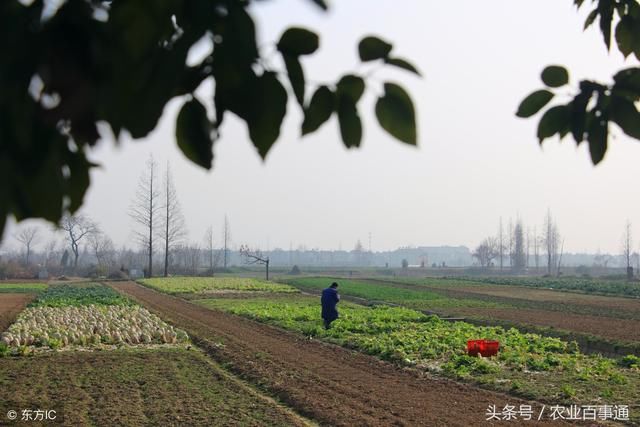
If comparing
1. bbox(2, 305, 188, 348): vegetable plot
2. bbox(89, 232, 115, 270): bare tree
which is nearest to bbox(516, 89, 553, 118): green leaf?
bbox(2, 305, 188, 348): vegetable plot

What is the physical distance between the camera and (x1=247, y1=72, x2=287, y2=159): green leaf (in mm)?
1284

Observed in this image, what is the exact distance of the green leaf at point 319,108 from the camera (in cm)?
146

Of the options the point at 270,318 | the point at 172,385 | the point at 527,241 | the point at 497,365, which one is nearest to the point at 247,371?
the point at 172,385

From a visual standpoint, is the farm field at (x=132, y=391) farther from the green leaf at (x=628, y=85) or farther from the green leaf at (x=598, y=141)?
the green leaf at (x=628, y=85)

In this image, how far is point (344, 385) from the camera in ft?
37.7

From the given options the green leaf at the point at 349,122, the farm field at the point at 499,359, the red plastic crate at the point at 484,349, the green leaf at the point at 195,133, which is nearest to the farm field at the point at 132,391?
the farm field at the point at 499,359

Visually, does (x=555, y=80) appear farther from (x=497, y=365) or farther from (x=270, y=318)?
(x=270, y=318)

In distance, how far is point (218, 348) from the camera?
618 inches

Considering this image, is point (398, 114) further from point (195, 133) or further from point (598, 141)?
point (598, 141)

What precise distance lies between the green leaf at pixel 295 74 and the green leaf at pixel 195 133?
208 mm

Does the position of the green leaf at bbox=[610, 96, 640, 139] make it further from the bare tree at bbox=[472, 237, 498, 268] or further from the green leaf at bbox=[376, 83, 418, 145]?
the bare tree at bbox=[472, 237, 498, 268]

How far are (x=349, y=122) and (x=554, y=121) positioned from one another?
30.5 inches

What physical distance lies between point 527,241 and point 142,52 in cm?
12044

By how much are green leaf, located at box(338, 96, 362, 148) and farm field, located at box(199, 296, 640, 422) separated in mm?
10111
